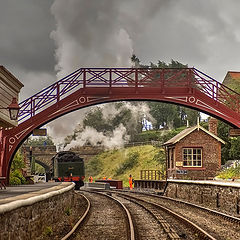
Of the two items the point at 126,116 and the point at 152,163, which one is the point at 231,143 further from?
the point at 126,116

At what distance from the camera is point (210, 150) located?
31234 millimetres

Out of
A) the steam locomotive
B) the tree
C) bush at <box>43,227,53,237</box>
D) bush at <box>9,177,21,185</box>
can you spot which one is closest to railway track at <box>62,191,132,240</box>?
bush at <box>43,227,53,237</box>

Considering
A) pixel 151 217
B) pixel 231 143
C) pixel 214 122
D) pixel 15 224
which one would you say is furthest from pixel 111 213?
pixel 231 143

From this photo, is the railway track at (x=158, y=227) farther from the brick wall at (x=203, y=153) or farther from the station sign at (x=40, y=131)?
the brick wall at (x=203, y=153)

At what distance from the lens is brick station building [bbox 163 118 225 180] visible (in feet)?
102

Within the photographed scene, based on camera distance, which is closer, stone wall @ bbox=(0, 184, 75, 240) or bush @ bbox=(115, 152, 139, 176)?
stone wall @ bbox=(0, 184, 75, 240)

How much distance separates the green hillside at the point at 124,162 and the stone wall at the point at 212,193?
25.5 m

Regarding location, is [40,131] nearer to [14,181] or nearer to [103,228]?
[14,181]

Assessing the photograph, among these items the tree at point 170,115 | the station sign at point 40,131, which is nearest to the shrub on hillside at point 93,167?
the tree at point 170,115

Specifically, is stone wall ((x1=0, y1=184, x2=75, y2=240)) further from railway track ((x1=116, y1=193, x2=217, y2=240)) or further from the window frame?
the window frame

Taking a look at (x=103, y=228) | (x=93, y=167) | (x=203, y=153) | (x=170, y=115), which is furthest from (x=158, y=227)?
(x=170, y=115)

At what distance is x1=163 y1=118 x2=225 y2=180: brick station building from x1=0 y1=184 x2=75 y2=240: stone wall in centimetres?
1924

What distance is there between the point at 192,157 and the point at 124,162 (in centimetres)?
2850

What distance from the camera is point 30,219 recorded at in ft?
28.6
